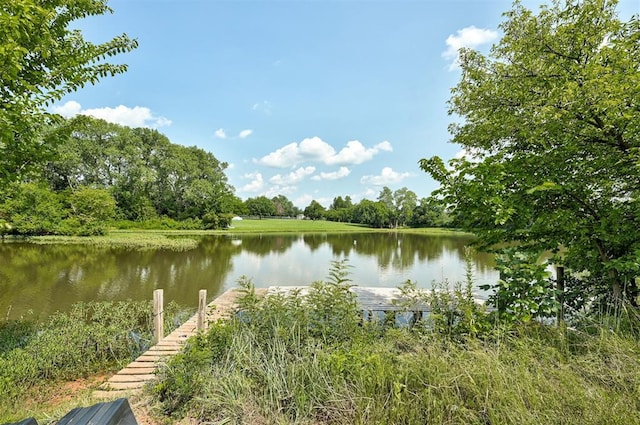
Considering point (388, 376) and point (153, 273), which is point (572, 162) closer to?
point (388, 376)

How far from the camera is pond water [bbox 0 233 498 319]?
10.1 metres

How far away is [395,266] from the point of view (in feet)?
57.2

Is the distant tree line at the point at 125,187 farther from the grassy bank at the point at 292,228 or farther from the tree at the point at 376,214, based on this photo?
the tree at the point at 376,214

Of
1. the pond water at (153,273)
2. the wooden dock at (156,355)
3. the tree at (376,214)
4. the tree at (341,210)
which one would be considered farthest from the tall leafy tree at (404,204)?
the wooden dock at (156,355)

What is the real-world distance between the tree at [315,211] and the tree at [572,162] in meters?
86.5

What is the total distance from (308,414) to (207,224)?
4307 centimetres

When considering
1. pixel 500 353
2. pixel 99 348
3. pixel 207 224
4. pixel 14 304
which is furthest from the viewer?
pixel 207 224

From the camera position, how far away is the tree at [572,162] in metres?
3.99

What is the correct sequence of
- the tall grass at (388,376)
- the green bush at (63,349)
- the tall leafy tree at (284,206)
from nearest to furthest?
the tall grass at (388,376) → the green bush at (63,349) → the tall leafy tree at (284,206)

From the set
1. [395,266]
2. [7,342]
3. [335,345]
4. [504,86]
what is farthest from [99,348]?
[395,266]

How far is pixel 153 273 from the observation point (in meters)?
13.7

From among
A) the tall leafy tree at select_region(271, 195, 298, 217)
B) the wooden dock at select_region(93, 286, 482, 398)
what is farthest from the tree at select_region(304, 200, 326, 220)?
the wooden dock at select_region(93, 286, 482, 398)

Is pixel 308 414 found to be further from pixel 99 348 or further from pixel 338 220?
pixel 338 220

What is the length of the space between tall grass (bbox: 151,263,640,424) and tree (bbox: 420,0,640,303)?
156 cm
